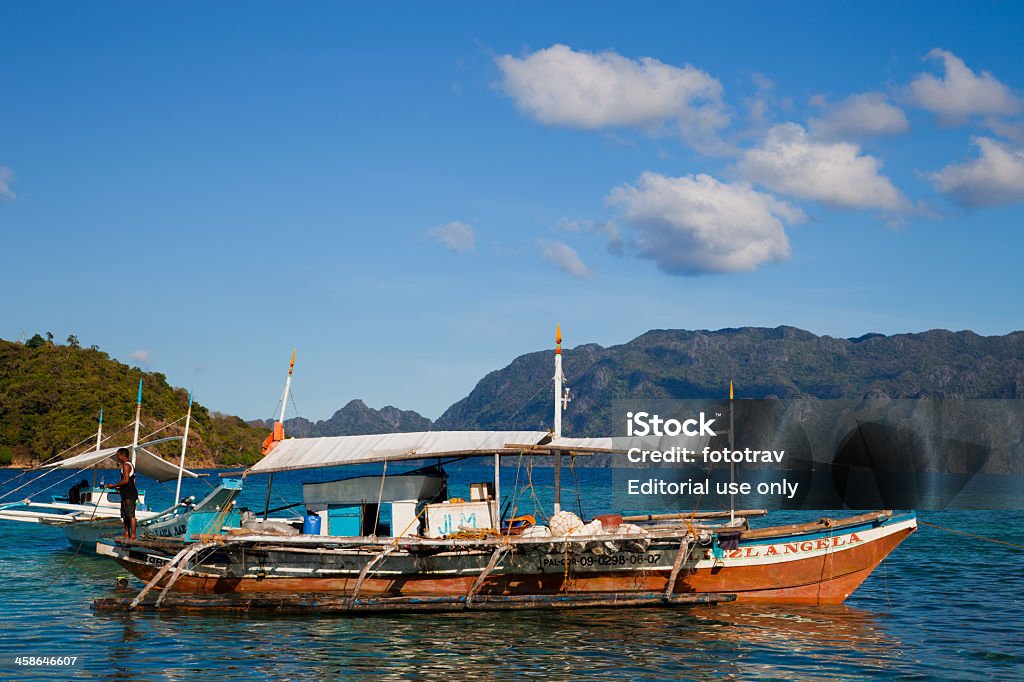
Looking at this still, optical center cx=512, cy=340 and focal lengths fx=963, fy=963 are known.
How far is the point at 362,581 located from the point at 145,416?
4799 inches

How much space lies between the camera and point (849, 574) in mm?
23922

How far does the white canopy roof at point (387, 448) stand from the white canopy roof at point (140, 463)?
36.2ft

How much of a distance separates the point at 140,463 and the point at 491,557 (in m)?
21.1

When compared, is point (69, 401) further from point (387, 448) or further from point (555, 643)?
point (555, 643)

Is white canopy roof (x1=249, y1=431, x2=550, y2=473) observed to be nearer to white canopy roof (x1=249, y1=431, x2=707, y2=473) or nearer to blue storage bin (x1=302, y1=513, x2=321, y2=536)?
white canopy roof (x1=249, y1=431, x2=707, y2=473)

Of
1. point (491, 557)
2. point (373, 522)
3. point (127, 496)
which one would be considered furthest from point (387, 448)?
point (127, 496)

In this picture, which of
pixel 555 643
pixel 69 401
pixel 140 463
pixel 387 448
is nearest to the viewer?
pixel 555 643

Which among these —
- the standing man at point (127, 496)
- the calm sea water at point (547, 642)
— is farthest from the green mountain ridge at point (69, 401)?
the calm sea water at point (547, 642)

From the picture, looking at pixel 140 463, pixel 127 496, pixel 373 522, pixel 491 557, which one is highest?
pixel 140 463

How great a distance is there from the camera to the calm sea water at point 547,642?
18172mm

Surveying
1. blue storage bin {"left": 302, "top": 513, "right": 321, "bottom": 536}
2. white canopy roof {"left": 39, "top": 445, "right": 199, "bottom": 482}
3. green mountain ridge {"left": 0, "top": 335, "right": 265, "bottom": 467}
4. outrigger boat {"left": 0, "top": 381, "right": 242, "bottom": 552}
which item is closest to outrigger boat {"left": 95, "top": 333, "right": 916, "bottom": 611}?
blue storage bin {"left": 302, "top": 513, "right": 321, "bottom": 536}

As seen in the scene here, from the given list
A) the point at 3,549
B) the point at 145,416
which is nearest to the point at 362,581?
the point at 3,549

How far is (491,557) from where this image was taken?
2277 cm

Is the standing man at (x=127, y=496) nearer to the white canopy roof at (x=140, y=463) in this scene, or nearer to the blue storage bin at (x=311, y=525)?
the blue storage bin at (x=311, y=525)
